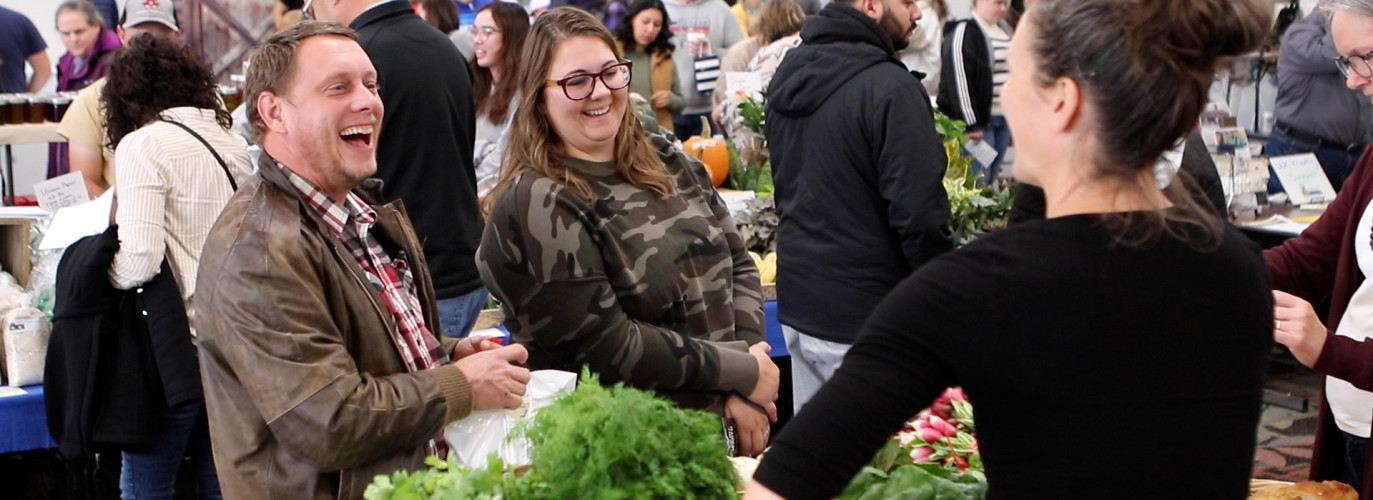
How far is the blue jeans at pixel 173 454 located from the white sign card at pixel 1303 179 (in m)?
4.59

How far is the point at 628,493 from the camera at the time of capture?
1.46 m

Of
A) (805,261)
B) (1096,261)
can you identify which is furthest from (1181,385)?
(805,261)

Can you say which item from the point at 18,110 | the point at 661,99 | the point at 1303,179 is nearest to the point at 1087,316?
the point at 18,110

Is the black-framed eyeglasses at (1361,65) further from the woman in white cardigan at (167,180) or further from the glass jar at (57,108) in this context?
the glass jar at (57,108)

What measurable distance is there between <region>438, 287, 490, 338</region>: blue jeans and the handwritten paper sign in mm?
1357

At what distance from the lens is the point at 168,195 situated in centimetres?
329

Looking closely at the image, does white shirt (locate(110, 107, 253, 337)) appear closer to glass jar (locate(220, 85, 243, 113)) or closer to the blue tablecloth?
the blue tablecloth

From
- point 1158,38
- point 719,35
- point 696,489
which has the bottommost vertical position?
point 719,35

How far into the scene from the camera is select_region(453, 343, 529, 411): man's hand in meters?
2.05

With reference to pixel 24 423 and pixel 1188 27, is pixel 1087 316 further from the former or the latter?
pixel 24 423

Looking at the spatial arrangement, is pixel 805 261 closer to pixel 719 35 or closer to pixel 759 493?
pixel 759 493

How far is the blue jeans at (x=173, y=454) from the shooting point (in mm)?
3295

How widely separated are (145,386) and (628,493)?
2.21 m

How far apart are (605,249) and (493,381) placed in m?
0.40
